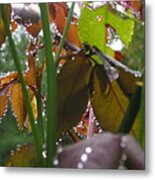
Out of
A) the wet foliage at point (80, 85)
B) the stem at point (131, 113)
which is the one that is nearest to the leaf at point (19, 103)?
the wet foliage at point (80, 85)

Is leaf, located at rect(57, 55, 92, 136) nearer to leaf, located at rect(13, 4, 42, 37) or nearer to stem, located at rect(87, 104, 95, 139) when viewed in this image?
stem, located at rect(87, 104, 95, 139)

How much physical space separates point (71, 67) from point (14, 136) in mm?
335

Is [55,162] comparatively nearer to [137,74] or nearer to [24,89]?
[24,89]

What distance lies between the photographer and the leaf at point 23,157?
1966 mm

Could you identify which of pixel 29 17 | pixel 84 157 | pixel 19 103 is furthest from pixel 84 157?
pixel 29 17

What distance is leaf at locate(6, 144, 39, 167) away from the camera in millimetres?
1966

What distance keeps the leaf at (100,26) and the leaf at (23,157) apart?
45 cm

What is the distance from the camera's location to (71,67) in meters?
1.94

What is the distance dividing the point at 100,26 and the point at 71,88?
0.82 ft

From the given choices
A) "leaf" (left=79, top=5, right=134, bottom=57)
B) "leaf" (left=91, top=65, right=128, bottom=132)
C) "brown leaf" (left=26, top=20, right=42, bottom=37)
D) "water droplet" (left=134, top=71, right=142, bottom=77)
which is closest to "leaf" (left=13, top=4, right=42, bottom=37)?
"brown leaf" (left=26, top=20, right=42, bottom=37)

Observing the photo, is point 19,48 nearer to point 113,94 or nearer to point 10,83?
point 10,83

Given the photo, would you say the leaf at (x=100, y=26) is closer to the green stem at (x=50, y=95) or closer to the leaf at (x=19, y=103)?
the green stem at (x=50, y=95)

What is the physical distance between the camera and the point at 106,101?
1.92 metres

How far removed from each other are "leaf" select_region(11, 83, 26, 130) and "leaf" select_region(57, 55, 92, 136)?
0.14 meters
